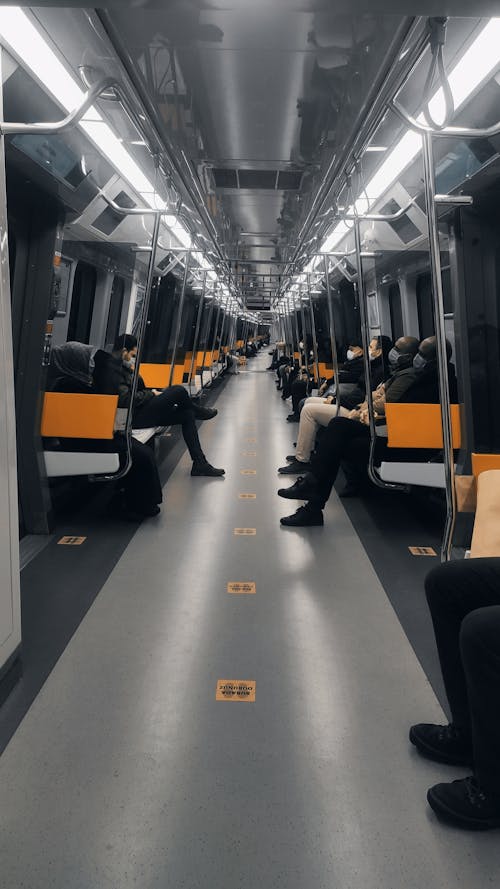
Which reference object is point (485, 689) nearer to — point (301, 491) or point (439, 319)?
point (439, 319)

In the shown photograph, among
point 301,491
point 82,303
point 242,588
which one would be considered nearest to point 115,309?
point 82,303

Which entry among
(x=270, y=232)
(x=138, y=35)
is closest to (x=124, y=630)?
(x=138, y=35)

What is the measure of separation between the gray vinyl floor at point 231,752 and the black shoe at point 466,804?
0.04m

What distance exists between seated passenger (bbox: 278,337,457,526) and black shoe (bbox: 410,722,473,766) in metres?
2.56

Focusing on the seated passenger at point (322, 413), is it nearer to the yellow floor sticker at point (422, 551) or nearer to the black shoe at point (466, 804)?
the yellow floor sticker at point (422, 551)

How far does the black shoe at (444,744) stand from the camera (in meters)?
2.01

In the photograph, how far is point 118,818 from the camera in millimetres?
1778

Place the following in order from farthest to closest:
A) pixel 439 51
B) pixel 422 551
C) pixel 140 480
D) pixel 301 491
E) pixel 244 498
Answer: pixel 244 498, pixel 301 491, pixel 140 480, pixel 422 551, pixel 439 51

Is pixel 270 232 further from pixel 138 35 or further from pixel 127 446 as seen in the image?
pixel 138 35

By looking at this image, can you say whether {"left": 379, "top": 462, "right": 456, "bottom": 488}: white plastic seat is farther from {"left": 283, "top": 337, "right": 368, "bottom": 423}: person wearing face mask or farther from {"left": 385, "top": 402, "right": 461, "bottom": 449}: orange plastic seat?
{"left": 283, "top": 337, "right": 368, "bottom": 423}: person wearing face mask

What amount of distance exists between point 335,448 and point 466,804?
10.6 ft

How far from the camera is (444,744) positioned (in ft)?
6.66

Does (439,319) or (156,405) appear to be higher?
(439,319)

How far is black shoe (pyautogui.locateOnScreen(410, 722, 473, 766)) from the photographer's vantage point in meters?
2.01
